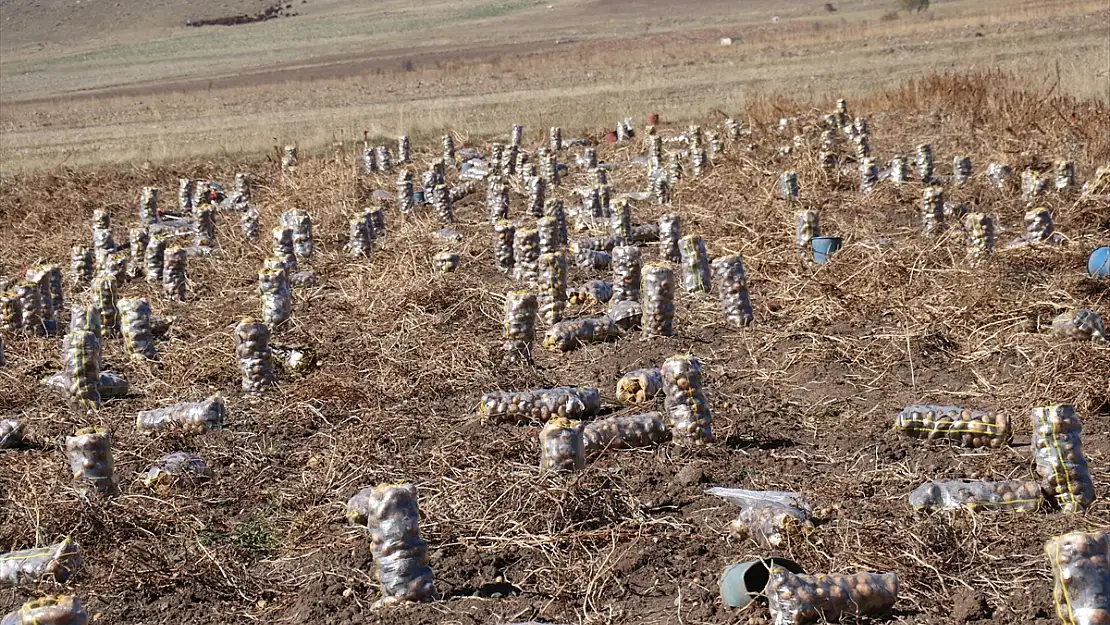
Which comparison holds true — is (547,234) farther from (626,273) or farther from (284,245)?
(284,245)

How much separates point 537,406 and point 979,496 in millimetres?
2362

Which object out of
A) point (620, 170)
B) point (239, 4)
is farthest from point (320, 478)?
point (239, 4)

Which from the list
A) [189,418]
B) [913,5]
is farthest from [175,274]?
[913,5]

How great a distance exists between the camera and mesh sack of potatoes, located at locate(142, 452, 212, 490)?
5.96m

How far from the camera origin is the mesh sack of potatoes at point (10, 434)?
6.78m

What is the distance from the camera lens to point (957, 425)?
5863 millimetres

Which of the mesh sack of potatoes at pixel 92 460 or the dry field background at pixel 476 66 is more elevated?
the mesh sack of potatoes at pixel 92 460

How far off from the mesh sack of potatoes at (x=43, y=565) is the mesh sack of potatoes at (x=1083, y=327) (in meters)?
5.23

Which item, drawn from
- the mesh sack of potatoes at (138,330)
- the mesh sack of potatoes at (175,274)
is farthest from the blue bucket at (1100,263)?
the mesh sack of potatoes at (175,274)

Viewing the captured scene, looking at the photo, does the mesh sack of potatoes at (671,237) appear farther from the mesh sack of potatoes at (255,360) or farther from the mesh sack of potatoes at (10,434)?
the mesh sack of potatoes at (10,434)

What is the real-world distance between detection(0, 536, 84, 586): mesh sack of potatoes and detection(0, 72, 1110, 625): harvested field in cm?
9

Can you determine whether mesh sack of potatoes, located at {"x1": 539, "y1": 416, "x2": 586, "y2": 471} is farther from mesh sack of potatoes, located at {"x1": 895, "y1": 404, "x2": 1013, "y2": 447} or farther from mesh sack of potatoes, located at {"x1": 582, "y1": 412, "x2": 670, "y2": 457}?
mesh sack of potatoes, located at {"x1": 895, "y1": 404, "x2": 1013, "y2": 447}

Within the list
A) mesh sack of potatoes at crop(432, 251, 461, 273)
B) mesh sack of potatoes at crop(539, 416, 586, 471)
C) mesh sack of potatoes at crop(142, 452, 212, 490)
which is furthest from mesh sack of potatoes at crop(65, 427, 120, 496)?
mesh sack of potatoes at crop(432, 251, 461, 273)

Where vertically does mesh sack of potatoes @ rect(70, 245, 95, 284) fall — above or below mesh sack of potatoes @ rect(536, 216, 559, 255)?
below
